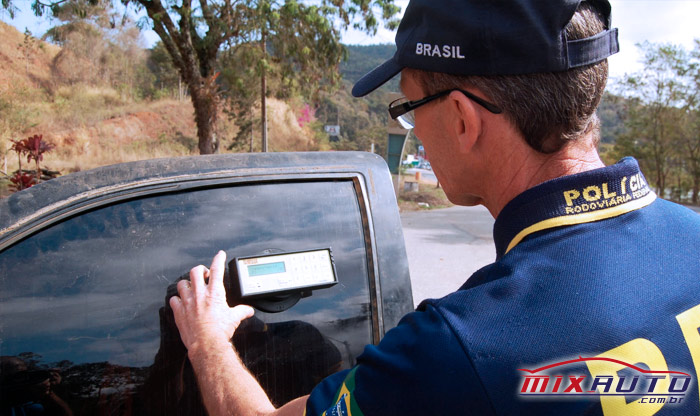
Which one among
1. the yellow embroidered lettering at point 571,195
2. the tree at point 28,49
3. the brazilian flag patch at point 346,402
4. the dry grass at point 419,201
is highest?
the tree at point 28,49

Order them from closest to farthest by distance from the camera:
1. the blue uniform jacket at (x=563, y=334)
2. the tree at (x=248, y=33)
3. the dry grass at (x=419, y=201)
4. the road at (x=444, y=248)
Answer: the blue uniform jacket at (x=563, y=334), the road at (x=444, y=248), the tree at (x=248, y=33), the dry grass at (x=419, y=201)

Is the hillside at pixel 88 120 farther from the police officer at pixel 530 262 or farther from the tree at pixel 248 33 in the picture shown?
the police officer at pixel 530 262

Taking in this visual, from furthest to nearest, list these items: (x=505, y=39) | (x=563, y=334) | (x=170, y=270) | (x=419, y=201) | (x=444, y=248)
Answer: (x=419, y=201)
(x=444, y=248)
(x=170, y=270)
(x=505, y=39)
(x=563, y=334)

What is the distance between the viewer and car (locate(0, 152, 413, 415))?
1324mm

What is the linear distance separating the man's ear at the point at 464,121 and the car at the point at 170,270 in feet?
2.06

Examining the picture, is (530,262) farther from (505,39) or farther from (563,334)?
(505,39)

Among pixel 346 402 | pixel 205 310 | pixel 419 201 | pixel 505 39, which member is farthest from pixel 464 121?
pixel 419 201

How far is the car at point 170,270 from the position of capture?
132 cm

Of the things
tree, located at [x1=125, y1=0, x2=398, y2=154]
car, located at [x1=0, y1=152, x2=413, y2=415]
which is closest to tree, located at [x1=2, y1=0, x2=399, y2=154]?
tree, located at [x1=125, y1=0, x2=398, y2=154]

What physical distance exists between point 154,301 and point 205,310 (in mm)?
184

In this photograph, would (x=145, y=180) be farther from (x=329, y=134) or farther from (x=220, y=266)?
(x=329, y=134)

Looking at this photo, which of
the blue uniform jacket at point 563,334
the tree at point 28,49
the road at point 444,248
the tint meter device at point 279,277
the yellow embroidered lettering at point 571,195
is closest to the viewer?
the blue uniform jacket at point 563,334

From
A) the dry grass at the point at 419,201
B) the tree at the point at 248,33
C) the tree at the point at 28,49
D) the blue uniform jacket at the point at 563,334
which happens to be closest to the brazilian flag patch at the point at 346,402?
the blue uniform jacket at the point at 563,334

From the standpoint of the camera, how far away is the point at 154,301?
4.68 feet
